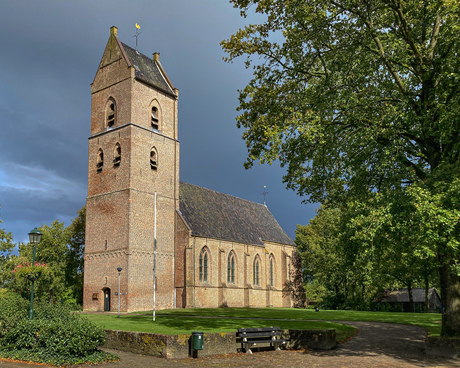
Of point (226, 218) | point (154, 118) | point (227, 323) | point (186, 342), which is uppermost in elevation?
point (154, 118)

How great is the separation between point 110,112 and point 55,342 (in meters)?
32.3

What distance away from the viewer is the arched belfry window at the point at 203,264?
141 ft

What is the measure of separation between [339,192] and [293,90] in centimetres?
465

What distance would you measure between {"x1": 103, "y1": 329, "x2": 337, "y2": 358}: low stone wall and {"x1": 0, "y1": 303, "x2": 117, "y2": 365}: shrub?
5.81 ft

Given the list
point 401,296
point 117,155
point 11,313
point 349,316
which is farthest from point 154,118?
point 401,296

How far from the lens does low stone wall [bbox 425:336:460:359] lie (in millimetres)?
14414

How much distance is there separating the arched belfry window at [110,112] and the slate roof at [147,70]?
11.8ft

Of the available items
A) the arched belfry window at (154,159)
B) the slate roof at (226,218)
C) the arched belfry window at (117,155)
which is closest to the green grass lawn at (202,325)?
the arched belfry window at (117,155)

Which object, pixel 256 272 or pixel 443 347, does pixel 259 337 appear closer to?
pixel 443 347

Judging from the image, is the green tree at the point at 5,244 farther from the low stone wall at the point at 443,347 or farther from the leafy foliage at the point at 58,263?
the low stone wall at the point at 443,347

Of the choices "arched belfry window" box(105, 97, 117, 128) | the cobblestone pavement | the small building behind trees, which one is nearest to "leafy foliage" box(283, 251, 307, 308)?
the small building behind trees

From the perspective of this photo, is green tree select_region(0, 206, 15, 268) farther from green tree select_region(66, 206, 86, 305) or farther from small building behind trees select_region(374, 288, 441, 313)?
small building behind trees select_region(374, 288, 441, 313)

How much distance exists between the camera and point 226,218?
168 ft

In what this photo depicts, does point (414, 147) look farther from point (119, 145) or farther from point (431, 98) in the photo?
point (119, 145)
